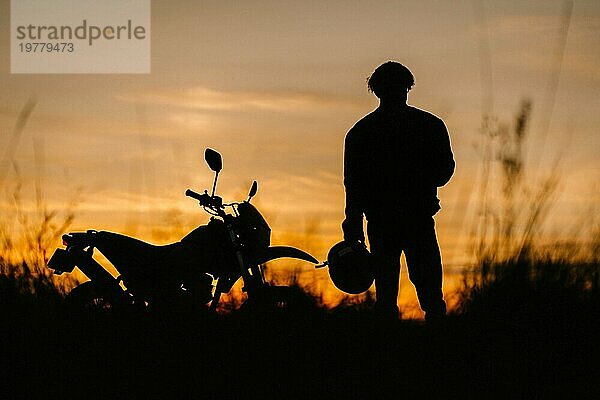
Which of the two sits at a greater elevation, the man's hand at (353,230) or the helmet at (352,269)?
the man's hand at (353,230)

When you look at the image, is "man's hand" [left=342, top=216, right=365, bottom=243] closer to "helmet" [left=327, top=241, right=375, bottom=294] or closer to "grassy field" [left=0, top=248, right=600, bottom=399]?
"helmet" [left=327, top=241, right=375, bottom=294]

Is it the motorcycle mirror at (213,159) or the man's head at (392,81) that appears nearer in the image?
the motorcycle mirror at (213,159)

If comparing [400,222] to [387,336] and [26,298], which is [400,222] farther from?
[26,298]

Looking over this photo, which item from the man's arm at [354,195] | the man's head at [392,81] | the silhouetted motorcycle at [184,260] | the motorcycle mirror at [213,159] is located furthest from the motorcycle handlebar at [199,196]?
the man's head at [392,81]

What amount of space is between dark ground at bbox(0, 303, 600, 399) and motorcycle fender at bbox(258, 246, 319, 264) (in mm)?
517

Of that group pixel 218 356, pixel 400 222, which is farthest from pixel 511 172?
pixel 218 356

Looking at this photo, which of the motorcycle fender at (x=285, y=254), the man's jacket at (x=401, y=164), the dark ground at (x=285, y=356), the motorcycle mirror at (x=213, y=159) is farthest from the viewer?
the motorcycle fender at (x=285, y=254)

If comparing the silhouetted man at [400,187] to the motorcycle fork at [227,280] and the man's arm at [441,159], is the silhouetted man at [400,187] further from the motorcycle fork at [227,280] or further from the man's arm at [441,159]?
the motorcycle fork at [227,280]

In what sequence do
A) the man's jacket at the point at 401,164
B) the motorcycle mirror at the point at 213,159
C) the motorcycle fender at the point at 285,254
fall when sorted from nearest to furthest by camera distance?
the motorcycle mirror at the point at 213,159 → the man's jacket at the point at 401,164 → the motorcycle fender at the point at 285,254

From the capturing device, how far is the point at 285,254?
6938mm

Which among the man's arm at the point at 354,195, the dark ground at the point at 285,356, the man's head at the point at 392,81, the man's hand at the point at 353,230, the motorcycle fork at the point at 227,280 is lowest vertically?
the dark ground at the point at 285,356

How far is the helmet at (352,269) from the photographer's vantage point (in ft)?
21.7

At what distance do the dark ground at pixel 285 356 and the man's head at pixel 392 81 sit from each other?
60.1 inches

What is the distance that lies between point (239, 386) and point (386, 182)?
83.8 inches
